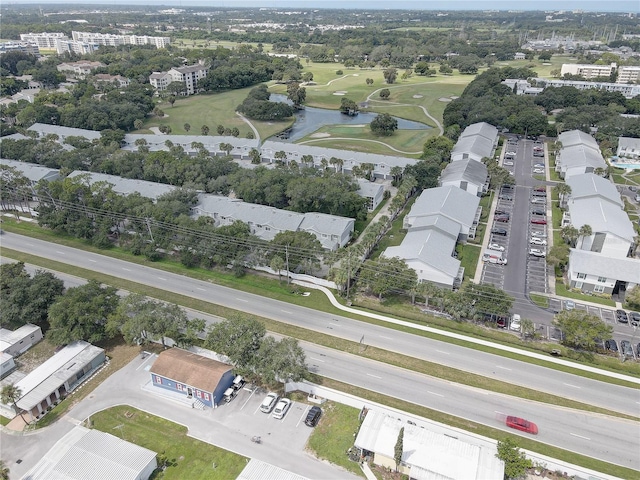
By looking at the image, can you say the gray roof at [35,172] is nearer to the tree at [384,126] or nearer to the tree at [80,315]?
the tree at [80,315]

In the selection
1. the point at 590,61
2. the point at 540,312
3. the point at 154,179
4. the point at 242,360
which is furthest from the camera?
the point at 590,61

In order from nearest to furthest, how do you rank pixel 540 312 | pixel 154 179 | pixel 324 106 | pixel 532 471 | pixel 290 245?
1. pixel 532 471
2. pixel 540 312
3. pixel 290 245
4. pixel 154 179
5. pixel 324 106

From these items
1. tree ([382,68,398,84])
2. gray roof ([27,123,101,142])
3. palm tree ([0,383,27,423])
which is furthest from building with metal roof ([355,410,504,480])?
tree ([382,68,398,84])

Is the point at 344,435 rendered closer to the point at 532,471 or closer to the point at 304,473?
the point at 304,473

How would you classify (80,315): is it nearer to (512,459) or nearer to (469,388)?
(469,388)

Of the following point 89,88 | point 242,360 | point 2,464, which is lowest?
point 2,464

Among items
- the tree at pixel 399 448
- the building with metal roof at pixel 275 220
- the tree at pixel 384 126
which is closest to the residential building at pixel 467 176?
the building with metal roof at pixel 275 220

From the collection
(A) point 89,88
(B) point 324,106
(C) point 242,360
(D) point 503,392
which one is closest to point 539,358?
(D) point 503,392
